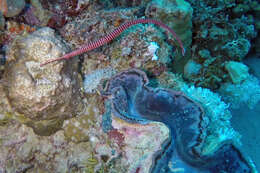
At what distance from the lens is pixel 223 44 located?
5.41 meters

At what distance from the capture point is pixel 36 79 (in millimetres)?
2613

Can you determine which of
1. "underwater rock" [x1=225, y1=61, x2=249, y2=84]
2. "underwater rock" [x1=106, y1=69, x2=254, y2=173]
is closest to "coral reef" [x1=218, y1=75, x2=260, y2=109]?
"underwater rock" [x1=225, y1=61, x2=249, y2=84]

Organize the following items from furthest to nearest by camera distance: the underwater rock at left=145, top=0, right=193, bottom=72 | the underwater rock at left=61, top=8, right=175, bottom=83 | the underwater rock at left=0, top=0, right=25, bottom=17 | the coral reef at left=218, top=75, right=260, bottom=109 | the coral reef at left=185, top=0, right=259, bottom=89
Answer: the coral reef at left=185, top=0, right=259, bottom=89, the coral reef at left=218, top=75, right=260, bottom=109, the underwater rock at left=145, top=0, right=193, bottom=72, the underwater rock at left=61, top=8, right=175, bottom=83, the underwater rock at left=0, top=0, right=25, bottom=17

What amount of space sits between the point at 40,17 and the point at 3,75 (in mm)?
1359

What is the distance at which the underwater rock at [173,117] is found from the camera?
259 centimetres

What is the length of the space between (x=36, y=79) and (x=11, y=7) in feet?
4.46

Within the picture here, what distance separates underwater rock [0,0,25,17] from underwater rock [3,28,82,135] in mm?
727

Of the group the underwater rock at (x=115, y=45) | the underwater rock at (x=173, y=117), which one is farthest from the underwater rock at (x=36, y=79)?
the underwater rock at (x=115, y=45)

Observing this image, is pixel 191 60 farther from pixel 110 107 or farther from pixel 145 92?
pixel 110 107

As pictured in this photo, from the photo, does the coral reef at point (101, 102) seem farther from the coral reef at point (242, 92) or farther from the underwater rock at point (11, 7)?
the coral reef at point (242, 92)

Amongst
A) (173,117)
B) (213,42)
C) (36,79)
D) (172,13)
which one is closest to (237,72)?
(213,42)

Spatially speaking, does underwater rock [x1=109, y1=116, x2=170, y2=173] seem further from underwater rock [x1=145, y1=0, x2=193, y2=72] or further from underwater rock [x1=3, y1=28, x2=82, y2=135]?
underwater rock [x1=145, y1=0, x2=193, y2=72]

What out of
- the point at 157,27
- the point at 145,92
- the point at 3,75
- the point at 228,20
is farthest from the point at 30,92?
the point at 228,20

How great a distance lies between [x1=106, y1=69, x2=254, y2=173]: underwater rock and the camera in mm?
2588
